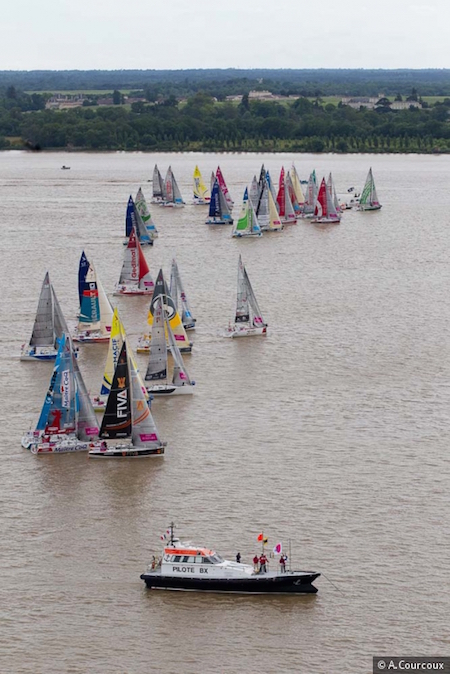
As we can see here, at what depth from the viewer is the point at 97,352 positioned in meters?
48.9

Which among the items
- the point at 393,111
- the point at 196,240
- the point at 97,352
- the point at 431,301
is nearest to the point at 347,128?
the point at 393,111

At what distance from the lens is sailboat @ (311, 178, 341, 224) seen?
298 ft

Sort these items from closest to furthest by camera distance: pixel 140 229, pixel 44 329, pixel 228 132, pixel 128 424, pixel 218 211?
pixel 128 424
pixel 44 329
pixel 140 229
pixel 218 211
pixel 228 132

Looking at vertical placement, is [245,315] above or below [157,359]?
above

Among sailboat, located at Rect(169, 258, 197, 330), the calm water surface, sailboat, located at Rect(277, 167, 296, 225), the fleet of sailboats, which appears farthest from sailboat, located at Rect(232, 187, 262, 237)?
sailboat, located at Rect(169, 258, 197, 330)

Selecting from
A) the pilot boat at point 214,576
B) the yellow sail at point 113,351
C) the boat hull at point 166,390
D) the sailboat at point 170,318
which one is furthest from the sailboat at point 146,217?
the pilot boat at point 214,576

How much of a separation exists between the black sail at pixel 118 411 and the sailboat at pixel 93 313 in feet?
44.0

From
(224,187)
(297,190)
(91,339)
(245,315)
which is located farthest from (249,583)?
(297,190)

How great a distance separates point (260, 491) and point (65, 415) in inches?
253

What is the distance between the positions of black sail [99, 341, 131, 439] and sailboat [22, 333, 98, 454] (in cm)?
63

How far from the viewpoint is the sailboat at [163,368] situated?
140 feet

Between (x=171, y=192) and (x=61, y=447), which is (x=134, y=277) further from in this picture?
(x=171, y=192)

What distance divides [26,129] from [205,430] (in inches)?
4722

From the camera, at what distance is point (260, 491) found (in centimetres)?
3375
